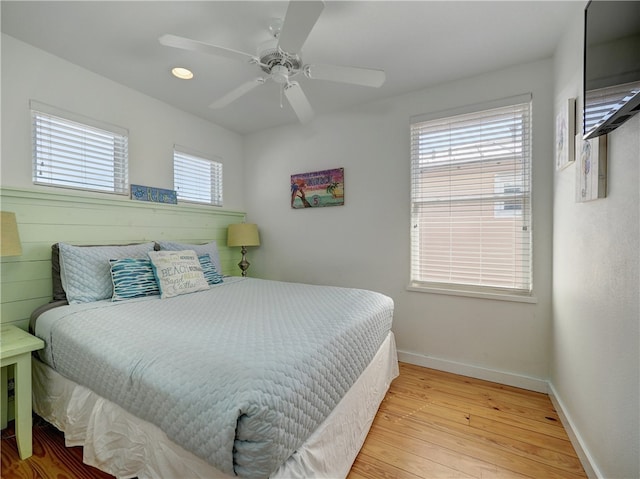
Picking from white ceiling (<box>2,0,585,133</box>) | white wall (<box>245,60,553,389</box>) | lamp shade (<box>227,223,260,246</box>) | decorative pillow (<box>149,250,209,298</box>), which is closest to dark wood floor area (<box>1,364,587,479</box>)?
white wall (<box>245,60,553,389</box>)

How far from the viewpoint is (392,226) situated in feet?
Result: 8.79

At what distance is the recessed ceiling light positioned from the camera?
7.19 feet

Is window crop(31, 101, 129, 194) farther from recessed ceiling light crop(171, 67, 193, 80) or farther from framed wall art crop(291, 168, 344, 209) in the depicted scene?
framed wall art crop(291, 168, 344, 209)

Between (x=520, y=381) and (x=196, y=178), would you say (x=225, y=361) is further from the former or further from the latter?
(x=196, y=178)

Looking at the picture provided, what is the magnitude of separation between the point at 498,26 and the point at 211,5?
1747 mm

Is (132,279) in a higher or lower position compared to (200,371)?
higher

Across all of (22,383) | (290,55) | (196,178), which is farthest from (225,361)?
(196,178)

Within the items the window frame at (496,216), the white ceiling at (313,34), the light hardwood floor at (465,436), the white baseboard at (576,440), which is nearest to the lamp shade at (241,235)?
the white ceiling at (313,34)

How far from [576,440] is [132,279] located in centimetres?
285

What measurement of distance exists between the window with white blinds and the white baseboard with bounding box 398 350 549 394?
0.65 m

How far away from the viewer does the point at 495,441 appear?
160 cm

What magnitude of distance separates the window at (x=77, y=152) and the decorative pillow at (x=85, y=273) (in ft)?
1.85

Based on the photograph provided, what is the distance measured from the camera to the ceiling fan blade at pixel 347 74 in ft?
5.31

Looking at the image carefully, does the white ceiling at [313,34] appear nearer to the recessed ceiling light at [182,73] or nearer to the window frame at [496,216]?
the recessed ceiling light at [182,73]
